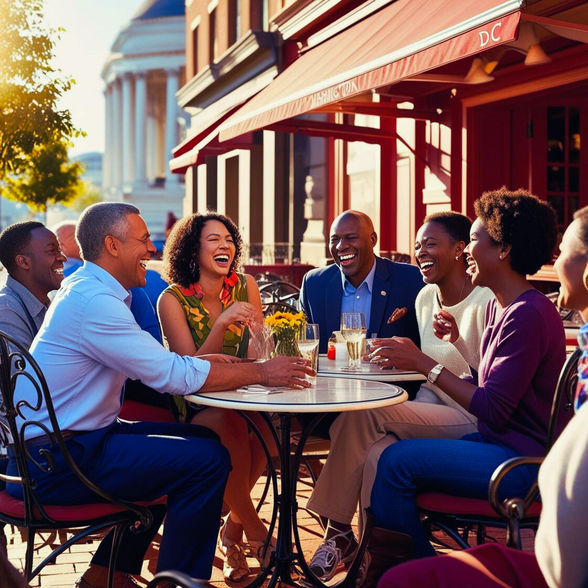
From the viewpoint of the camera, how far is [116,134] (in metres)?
71.4

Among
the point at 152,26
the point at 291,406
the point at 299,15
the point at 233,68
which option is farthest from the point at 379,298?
the point at 152,26

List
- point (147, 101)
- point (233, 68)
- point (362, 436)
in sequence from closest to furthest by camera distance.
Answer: point (362, 436) < point (233, 68) < point (147, 101)

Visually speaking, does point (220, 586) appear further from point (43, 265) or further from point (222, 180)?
point (222, 180)

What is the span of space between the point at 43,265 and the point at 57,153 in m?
28.2

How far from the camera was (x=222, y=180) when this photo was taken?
20.5 meters

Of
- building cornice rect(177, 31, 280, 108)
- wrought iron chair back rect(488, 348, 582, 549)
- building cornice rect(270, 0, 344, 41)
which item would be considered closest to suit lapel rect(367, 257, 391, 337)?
wrought iron chair back rect(488, 348, 582, 549)

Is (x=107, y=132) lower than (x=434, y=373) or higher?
higher

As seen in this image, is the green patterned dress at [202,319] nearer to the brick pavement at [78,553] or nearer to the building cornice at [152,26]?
the brick pavement at [78,553]

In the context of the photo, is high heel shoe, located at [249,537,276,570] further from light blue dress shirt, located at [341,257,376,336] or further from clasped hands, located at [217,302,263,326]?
light blue dress shirt, located at [341,257,376,336]

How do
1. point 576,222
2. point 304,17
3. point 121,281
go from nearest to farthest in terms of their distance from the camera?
point 576,222, point 121,281, point 304,17

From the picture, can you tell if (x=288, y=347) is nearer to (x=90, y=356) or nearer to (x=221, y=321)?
(x=221, y=321)

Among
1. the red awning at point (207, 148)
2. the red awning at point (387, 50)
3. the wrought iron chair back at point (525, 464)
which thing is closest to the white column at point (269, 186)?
the red awning at point (207, 148)

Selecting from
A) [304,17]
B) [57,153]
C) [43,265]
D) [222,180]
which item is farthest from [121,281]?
[57,153]

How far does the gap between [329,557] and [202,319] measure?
130cm
